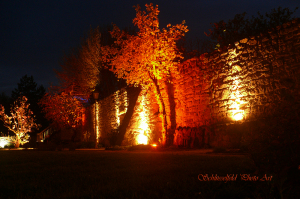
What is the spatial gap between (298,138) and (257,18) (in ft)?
35.5

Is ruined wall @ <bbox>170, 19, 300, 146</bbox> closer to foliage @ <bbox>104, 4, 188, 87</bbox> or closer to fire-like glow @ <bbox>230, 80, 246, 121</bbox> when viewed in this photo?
fire-like glow @ <bbox>230, 80, 246, 121</bbox>

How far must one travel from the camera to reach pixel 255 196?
240 cm

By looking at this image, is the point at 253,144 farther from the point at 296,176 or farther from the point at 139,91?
the point at 139,91

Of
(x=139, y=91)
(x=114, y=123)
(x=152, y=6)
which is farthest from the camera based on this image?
(x=114, y=123)

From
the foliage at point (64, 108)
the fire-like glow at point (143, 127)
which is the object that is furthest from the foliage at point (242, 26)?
the foliage at point (64, 108)

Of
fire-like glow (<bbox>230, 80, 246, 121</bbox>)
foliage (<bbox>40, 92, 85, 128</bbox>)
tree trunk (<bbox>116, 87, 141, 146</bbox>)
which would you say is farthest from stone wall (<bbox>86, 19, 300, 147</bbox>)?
foliage (<bbox>40, 92, 85, 128</bbox>)

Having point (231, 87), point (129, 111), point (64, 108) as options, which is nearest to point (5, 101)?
point (64, 108)

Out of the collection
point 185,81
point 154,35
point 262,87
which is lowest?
point 262,87

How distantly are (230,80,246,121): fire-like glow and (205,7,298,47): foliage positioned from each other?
11.1 ft

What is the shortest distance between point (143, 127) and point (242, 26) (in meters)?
7.46

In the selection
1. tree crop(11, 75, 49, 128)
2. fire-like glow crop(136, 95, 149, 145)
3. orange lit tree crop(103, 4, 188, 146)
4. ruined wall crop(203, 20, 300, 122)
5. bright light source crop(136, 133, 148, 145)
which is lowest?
bright light source crop(136, 133, 148, 145)

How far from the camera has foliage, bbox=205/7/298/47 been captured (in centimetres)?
1097

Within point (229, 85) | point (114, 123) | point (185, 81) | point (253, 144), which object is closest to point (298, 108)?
point (253, 144)

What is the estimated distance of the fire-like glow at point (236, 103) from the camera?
830 centimetres
